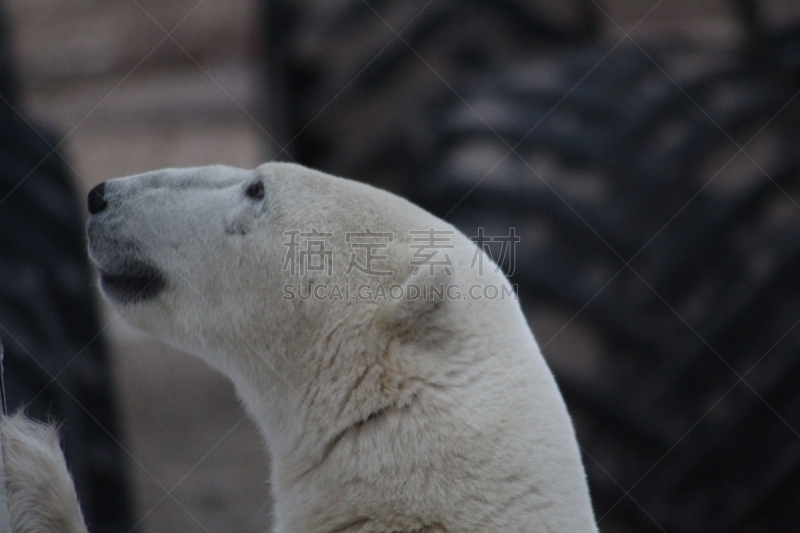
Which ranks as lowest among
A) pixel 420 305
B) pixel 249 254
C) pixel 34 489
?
pixel 34 489

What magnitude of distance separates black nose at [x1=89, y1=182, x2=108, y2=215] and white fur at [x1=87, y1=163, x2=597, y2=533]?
1 cm

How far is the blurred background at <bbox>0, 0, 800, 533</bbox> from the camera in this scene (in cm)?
249

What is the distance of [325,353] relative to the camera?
62.5 inches

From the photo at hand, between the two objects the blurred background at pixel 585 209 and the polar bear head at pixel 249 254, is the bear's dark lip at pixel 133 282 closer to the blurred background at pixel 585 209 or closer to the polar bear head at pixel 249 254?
the polar bear head at pixel 249 254

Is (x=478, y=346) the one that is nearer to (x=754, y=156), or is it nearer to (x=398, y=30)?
(x=754, y=156)

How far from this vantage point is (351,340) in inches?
61.7

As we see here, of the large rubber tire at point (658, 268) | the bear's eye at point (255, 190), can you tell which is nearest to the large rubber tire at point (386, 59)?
the large rubber tire at point (658, 268)

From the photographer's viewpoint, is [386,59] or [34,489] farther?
[386,59]

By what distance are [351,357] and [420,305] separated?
17 centimetres

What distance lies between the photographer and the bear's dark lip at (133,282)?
1806 mm

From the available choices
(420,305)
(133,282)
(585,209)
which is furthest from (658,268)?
(133,282)

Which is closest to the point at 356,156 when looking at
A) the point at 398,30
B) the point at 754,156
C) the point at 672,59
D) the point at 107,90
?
the point at 398,30

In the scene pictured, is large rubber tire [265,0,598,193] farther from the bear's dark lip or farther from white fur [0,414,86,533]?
white fur [0,414,86,533]

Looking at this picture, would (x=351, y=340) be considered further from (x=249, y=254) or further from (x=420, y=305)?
(x=249, y=254)
